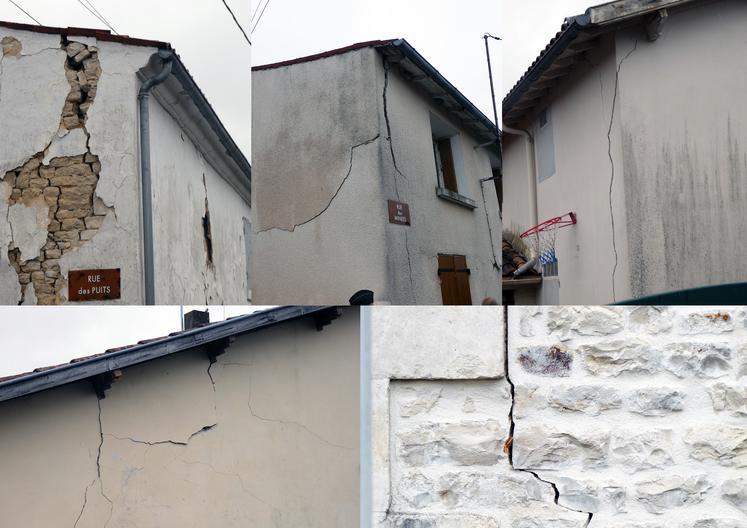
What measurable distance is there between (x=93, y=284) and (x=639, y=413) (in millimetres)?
1744

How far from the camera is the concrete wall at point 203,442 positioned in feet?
7.54

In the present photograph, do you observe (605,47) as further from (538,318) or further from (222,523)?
(222,523)

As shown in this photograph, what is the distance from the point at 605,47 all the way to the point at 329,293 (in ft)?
3.60

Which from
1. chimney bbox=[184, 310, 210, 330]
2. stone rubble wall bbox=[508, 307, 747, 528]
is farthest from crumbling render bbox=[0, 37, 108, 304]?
stone rubble wall bbox=[508, 307, 747, 528]

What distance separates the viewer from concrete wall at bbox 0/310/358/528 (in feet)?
7.54

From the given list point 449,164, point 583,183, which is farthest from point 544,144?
point 449,164

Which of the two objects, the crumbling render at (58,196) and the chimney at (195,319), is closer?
the crumbling render at (58,196)

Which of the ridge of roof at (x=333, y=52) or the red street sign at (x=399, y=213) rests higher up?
A: the ridge of roof at (x=333, y=52)

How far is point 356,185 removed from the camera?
5.98 ft

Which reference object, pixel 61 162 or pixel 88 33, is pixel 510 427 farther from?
pixel 88 33

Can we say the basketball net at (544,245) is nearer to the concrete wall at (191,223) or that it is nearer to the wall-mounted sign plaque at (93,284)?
the concrete wall at (191,223)

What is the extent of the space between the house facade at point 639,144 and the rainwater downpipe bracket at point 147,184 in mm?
1057

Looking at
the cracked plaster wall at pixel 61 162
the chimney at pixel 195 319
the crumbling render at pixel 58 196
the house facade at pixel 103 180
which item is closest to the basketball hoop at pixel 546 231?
the house facade at pixel 103 180

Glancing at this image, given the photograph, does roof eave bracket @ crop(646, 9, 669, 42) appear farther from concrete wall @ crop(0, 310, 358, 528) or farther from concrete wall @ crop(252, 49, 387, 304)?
concrete wall @ crop(0, 310, 358, 528)
